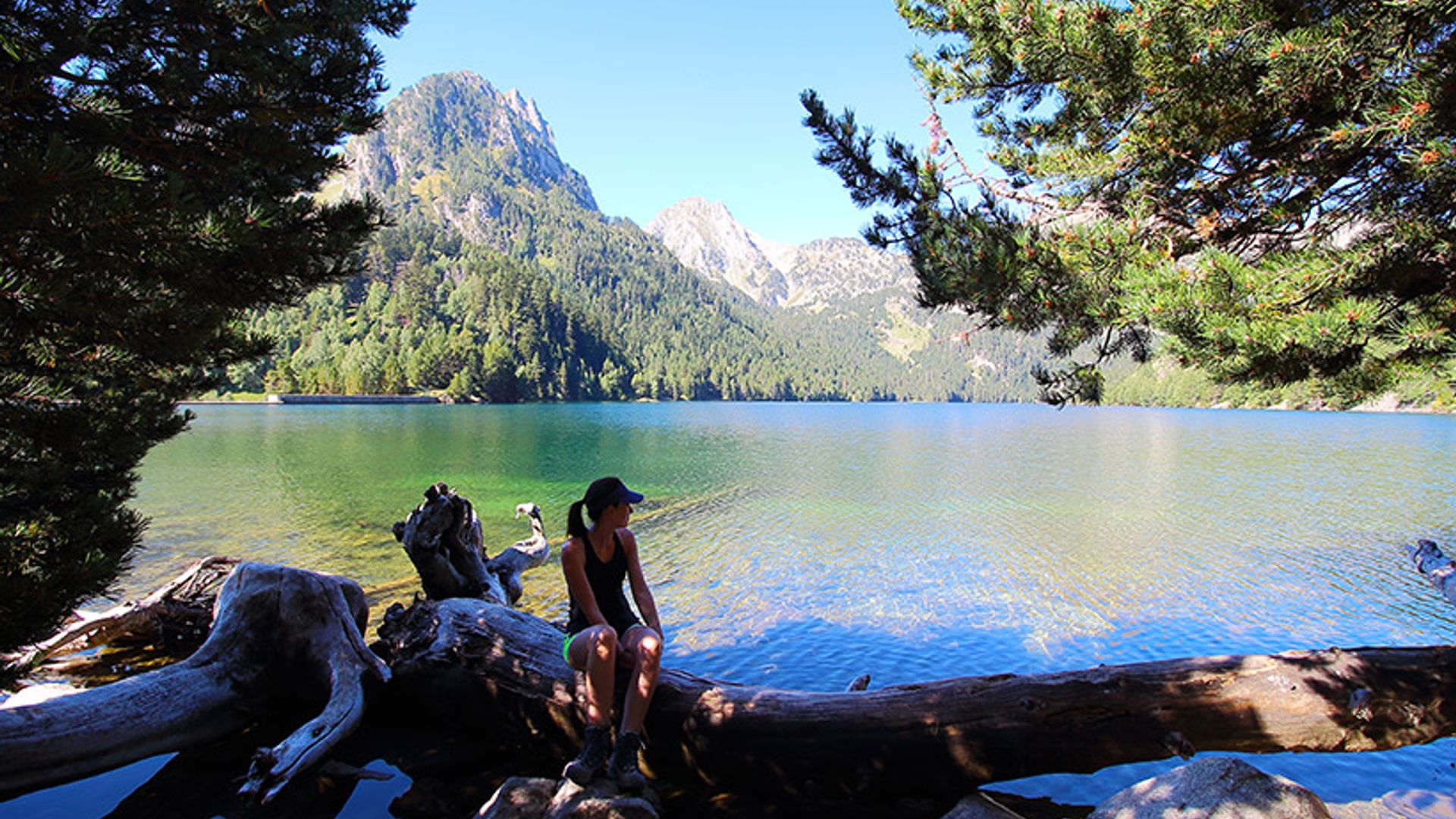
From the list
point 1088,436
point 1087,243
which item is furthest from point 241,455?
point 1088,436

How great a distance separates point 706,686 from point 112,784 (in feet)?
16.7

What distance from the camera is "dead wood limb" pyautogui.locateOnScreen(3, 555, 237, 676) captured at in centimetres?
934

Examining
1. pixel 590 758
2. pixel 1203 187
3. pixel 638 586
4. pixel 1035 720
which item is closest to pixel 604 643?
pixel 638 586

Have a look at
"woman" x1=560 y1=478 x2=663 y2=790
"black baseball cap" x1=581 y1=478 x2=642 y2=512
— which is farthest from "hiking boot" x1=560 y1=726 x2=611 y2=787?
"black baseball cap" x1=581 y1=478 x2=642 y2=512

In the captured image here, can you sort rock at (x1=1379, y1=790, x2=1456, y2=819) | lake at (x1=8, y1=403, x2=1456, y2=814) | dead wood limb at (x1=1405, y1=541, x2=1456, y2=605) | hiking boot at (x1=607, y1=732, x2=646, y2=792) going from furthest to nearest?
lake at (x1=8, y1=403, x2=1456, y2=814), dead wood limb at (x1=1405, y1=541, x2=1456, y2=605), rock at (x1=1379, y1=790, x2=1456, y2=819), hiking boot at (x1=607, y1=732, x2=646, y2=792)

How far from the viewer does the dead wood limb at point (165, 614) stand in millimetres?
9344

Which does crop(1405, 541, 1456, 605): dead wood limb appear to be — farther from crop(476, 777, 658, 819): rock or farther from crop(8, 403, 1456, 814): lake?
crop(476, 777, 658, 819): rock

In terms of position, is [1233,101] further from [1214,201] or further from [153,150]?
[153,150]

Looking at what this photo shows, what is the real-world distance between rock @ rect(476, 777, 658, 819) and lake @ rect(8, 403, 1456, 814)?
4.02 m

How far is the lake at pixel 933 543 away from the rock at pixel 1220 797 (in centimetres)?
208

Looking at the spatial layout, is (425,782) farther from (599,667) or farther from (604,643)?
(604,643)

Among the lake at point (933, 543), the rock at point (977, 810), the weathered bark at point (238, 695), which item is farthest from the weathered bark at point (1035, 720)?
the weathered bark at point (238, 695)

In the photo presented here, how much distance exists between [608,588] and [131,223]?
4.02 meters

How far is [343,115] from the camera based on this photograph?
6559 mm
